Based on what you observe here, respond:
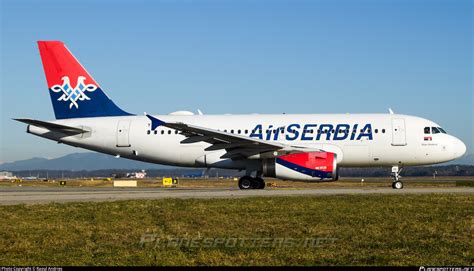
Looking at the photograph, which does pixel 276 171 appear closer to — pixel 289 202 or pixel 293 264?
pixel 289 202

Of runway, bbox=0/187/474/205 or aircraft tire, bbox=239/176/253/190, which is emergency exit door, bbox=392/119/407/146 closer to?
runway, bbox=0/187/474/205

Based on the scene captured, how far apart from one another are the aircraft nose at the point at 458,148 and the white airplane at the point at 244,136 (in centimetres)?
5

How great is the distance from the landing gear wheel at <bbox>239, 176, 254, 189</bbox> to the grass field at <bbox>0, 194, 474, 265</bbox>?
10886mm

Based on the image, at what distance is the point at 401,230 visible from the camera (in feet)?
40.5

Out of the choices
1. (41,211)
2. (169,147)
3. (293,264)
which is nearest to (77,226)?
(41,211)

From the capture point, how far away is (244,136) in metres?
29.5

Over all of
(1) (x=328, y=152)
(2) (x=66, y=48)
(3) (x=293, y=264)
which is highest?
(2) (x=66, y=48)

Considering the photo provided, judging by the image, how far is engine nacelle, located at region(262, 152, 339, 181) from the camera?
2780cm

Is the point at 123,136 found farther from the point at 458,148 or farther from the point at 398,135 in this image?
the point at 458,148

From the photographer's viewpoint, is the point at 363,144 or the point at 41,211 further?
the point at 363,144

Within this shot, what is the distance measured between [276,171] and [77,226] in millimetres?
15661

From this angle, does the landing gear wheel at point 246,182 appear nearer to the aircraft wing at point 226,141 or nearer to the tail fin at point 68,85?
the aircraft wing at point 226,141

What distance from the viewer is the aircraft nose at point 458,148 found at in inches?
1170

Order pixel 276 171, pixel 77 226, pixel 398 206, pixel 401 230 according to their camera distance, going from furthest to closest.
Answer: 1. pixel 276 171
2. pixel 398 206
3. pixel 77 226
4. pixel 401 230
